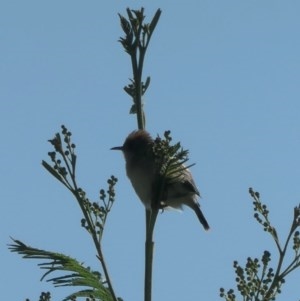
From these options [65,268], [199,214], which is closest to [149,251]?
Result: [65,268]

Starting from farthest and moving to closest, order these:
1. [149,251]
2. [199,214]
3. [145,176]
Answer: [199,214]
[145,176]
[149,251]

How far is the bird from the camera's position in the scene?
6.91 meters

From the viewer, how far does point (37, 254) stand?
374 centimetres

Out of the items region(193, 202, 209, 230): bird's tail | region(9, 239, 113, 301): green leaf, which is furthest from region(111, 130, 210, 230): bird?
region(9, 239, 113, 301): green leaf

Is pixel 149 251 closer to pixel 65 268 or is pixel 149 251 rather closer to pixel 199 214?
pixel 65 268

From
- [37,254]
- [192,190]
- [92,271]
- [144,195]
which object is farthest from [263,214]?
[192,190]

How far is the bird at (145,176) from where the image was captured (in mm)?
6910

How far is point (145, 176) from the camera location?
6930 mm

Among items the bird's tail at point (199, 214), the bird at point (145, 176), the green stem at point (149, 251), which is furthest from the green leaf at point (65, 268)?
the bird's tail at point (199, 214)

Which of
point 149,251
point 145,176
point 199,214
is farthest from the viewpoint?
point 199,214

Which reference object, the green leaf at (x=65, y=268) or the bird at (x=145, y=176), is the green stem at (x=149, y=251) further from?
the bird at (x=145, y=176)

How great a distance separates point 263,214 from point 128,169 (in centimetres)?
375

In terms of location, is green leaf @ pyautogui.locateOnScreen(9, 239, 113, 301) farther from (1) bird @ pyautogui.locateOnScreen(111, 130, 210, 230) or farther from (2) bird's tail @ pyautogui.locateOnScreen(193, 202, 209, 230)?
(2) bird's tail @ pyautogui.locateOnScreen(193, 202, 209, 230)

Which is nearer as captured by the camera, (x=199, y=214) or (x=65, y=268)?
(x=65, y=268)
